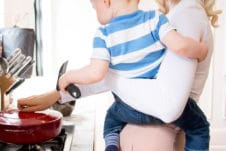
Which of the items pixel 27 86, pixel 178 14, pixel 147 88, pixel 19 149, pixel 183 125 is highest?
pixel 178 14

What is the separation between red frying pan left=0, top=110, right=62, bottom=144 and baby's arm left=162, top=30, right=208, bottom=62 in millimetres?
421

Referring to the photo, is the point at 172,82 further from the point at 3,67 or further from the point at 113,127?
the point at 3,67

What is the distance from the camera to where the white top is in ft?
2.41

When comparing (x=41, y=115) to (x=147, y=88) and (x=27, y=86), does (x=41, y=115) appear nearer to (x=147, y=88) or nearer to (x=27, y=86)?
(x=147, y=88)

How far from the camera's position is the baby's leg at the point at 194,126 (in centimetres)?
83

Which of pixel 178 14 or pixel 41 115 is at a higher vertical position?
pixel 178 14

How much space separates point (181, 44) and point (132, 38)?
105mm

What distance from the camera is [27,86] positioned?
205 cm

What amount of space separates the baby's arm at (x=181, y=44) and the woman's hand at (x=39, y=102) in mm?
408

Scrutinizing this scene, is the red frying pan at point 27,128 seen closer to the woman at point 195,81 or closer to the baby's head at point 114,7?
the woman at point 195,81

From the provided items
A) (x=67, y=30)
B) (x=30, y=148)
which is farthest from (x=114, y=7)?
(x=67, y=30)

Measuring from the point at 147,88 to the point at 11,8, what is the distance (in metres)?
2.37

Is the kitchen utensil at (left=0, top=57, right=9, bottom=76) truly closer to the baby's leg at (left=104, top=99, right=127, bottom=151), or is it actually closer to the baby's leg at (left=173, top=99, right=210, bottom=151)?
the baby's leg at (left=104, top=99, right=127, bottom=151)

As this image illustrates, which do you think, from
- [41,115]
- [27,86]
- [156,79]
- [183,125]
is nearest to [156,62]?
[156,79]
